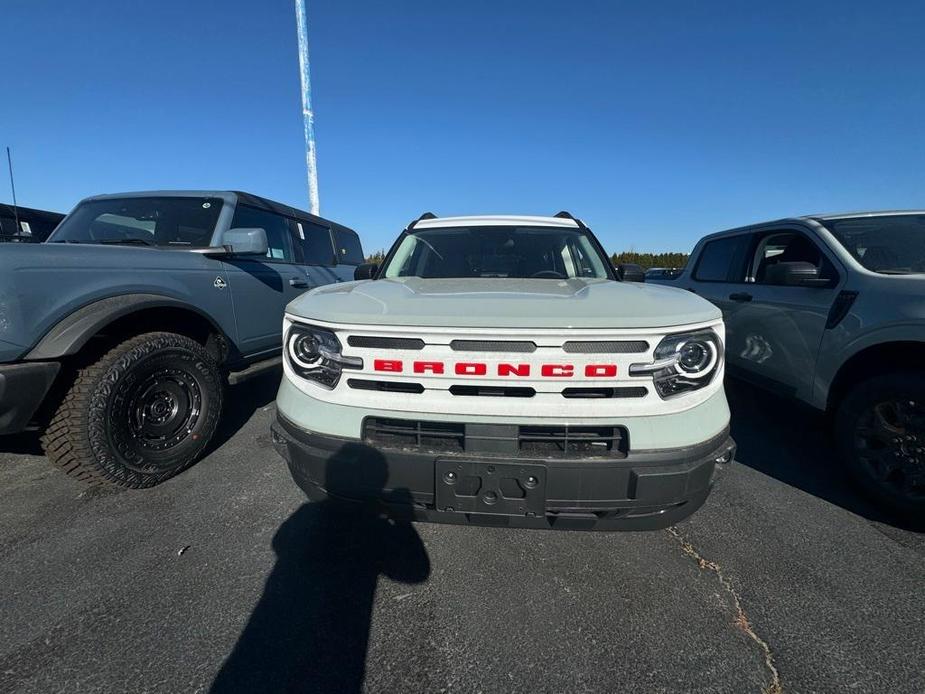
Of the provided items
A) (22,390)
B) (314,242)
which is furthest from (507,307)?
(314,242)

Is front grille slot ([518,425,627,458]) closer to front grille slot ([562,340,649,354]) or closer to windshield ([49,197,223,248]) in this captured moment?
front grille slot ([562,340,649,354])

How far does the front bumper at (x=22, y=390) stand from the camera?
1.94 m

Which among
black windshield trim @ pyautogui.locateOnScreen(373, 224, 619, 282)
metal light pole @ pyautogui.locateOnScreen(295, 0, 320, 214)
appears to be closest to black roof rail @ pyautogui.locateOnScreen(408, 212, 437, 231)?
black windshield trim @ pyautogui.locateOnScreen(373, 224, 619, 282)

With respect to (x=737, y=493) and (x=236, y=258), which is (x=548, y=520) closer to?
(x=737, y=493)

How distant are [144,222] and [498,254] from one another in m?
2.92

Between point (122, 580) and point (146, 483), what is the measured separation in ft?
2.71

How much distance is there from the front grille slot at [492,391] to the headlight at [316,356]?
406mm

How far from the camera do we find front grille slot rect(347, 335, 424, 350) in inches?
61.8

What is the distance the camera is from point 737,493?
8.51 ft

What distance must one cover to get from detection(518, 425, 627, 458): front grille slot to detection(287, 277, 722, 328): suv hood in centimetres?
38

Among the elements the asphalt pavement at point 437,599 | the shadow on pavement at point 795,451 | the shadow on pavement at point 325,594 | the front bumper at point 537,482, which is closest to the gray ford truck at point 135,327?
the asphalt pavement at point 437,599

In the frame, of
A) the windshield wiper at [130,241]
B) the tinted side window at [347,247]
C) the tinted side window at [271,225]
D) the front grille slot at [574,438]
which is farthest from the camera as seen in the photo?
the tinted side window at [347,247]

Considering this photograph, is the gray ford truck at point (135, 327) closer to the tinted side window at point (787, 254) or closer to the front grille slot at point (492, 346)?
the front grille slot at point (492, 346)

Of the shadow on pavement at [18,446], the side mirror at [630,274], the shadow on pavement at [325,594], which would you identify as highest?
the side mirror at [630,274]
